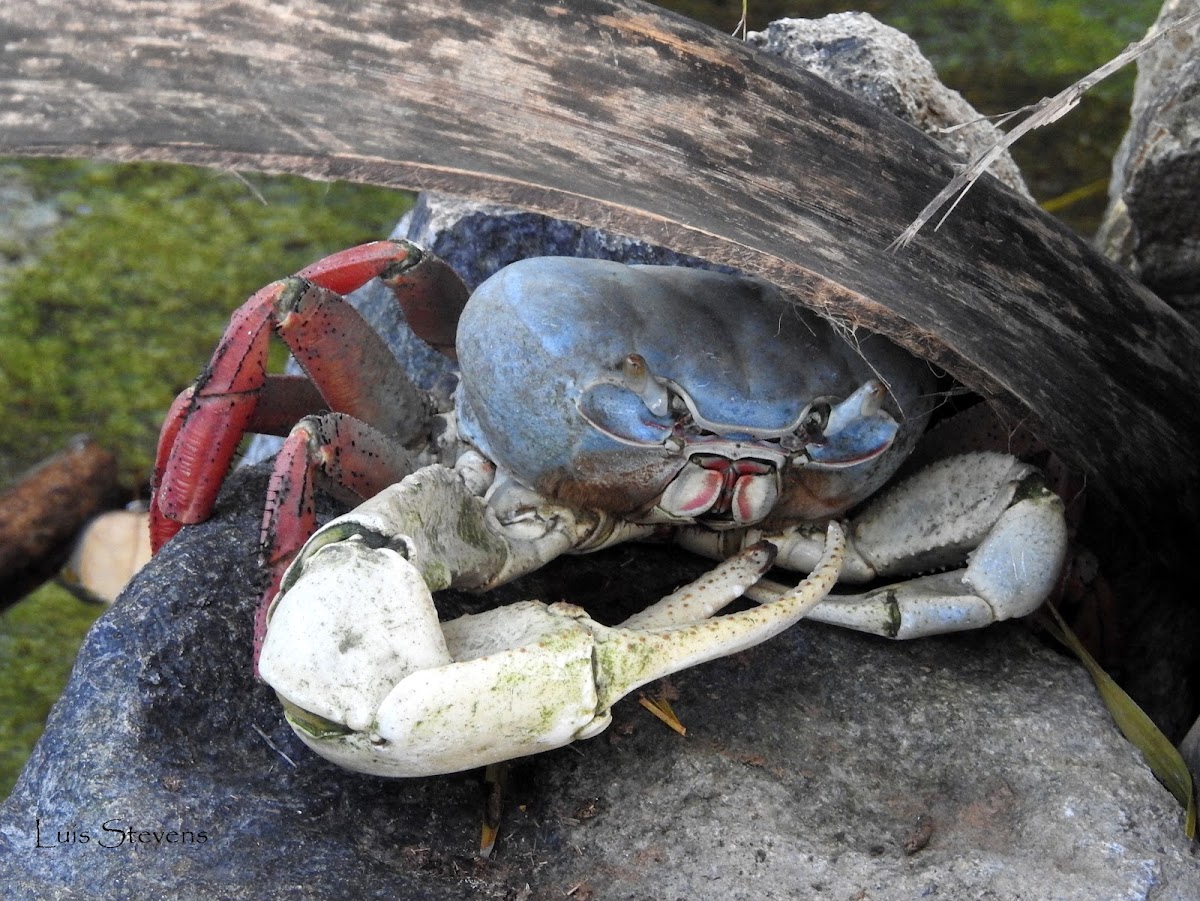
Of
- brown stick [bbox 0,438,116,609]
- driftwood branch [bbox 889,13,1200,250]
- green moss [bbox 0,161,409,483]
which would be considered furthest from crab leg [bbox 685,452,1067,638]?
brown stick [bbox 0,438,116,609]

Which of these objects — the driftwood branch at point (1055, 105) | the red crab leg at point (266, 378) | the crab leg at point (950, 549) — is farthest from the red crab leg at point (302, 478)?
the driftwood branch at point (1055, 105)

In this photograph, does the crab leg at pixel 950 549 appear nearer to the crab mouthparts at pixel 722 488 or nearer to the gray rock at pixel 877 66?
the crab mouthparts at pixel 722 488

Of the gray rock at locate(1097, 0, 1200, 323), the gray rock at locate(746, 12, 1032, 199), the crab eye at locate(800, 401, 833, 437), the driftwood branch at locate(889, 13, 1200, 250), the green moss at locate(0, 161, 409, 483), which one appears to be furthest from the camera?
the green moss at locate(0, 161, 409, 483)

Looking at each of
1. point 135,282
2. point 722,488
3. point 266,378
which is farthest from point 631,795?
point 135,282

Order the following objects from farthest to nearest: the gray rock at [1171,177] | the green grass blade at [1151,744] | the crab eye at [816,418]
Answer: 1. the gray rock at [1171,177]
2. the crab eye at [816,418]
3. the green grass blade at [1151,744]

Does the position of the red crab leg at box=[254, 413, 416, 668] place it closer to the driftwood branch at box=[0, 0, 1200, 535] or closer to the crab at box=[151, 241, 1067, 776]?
the crab at box=[151, 241, 1067, 776]

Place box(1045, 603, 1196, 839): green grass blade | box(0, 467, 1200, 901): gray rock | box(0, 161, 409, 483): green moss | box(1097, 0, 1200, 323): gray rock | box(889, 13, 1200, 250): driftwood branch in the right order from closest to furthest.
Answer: box(889, 13, 1200, 250): driftwood branch → box(0, 467, 1200, 901): gray rock → box(1045, 603, 1196, 839): green grass blade → box(1097, 0, 1200, 323): gray rock → box(0, 161, 409, 483): green moss

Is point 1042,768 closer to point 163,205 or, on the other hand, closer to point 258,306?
point 258,306

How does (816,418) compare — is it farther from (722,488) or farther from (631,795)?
(631,795)
